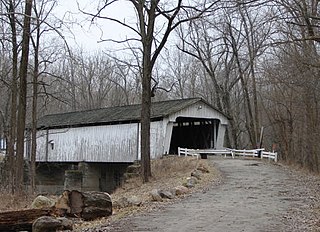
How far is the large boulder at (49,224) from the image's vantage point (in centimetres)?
856

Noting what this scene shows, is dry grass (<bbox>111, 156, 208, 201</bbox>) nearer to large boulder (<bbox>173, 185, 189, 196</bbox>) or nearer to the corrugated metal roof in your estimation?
large boulder (<bbox>173, 185, 189, 196</bbox>)

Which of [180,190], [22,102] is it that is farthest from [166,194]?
[22,102]

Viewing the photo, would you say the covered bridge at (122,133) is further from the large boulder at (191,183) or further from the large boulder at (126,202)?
the large boulder at (126,202)

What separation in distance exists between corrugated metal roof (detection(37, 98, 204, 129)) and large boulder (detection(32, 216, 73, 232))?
61.5 feet

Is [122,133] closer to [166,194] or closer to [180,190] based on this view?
[180,190]

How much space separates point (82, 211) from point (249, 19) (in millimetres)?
29594

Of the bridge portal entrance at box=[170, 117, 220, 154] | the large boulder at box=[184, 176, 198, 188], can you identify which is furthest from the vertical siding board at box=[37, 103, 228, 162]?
the large boulder at box=[184, 176, 198, 188]

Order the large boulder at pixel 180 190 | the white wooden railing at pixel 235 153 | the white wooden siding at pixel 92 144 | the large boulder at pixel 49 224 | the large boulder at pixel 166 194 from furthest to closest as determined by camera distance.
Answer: the white wooden siding at pixel 92 144, the white wooden railing at pixel 235 153, the large boulder at pixel 180 190, the large boulder at pixel 166 194, the large boulder at pixel 49 224

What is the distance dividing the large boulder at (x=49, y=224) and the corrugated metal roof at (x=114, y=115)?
1876 centimetres

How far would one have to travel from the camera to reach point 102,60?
191 ft

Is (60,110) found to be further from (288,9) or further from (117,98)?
(288,9)

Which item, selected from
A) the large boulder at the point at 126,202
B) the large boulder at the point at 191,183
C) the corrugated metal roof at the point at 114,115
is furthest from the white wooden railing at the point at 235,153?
the large boulder at the point at 126,202

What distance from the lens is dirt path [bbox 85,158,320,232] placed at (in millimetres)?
8898

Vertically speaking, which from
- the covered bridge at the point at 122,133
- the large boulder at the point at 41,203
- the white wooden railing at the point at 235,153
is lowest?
the large boulder at the point at 41,203
